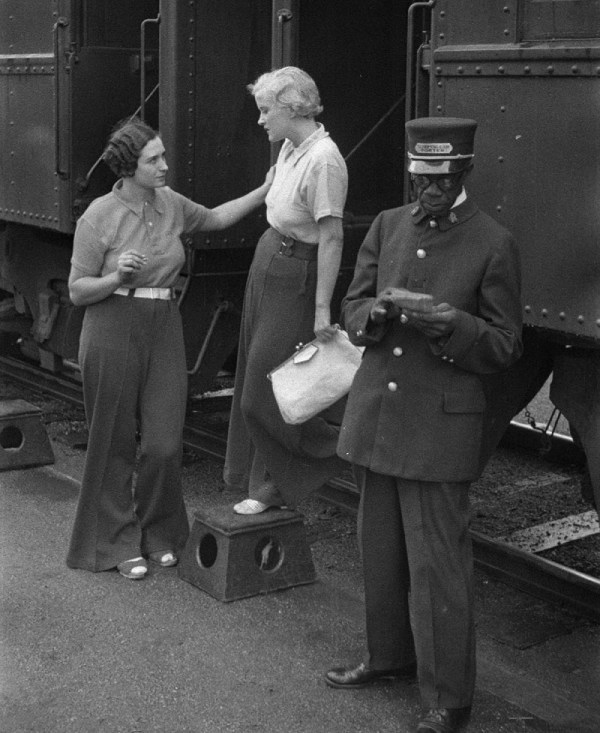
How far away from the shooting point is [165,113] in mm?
6293

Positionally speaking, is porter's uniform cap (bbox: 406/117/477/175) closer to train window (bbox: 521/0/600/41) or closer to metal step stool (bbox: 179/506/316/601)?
train window (bbox: 521/0/600/41)

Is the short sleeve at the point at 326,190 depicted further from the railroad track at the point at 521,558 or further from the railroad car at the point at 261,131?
the railroad track at the point at 521,558

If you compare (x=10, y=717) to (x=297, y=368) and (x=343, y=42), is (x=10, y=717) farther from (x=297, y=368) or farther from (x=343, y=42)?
(x=343, y=42)

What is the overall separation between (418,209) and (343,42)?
3.10 metres

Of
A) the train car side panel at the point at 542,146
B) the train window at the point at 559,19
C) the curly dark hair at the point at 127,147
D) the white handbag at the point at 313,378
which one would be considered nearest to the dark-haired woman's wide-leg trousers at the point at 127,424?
the curly dark hair at the point at 127,147

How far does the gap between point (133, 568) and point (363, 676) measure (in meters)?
1.36

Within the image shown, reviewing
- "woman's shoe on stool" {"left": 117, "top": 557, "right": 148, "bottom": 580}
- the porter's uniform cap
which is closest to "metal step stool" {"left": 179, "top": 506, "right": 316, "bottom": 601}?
"woman's shoe on stool" {"left": 117, "top": 557, "right": 148, "bottom": 580}

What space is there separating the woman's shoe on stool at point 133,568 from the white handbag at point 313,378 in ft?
2.96

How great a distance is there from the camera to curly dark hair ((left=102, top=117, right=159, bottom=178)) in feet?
16.4

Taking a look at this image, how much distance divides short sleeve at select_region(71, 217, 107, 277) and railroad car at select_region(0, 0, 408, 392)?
123 cm

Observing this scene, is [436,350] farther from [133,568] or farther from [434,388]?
[133,568]

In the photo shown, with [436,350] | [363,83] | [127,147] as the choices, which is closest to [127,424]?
[127,147]

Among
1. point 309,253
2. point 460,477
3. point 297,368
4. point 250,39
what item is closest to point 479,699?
point 460,477

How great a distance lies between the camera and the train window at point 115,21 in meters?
7.11
